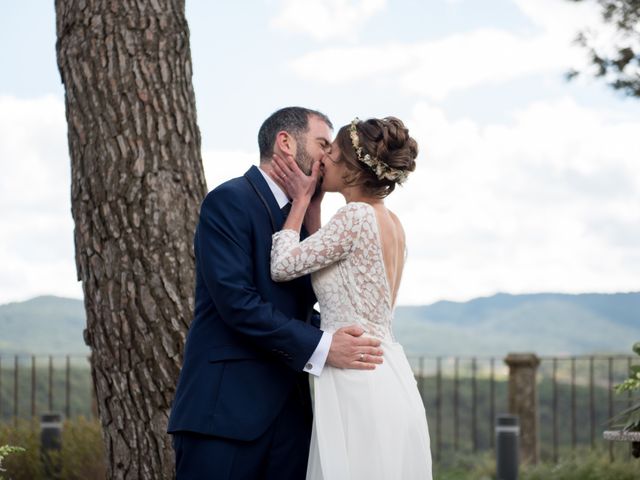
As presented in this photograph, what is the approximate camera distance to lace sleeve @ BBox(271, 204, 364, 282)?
363 centimetres

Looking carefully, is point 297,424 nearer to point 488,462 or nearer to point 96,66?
point 96,66

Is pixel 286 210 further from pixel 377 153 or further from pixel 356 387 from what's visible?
pixel 356 387

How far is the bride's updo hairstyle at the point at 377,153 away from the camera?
3.73m

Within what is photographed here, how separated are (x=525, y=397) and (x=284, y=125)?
784cm

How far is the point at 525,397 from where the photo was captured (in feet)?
36.5

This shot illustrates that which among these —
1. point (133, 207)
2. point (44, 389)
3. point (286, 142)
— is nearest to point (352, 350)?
point (286, 142)

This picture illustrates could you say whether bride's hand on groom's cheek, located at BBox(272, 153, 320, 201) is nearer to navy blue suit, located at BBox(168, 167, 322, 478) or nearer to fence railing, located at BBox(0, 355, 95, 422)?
navy blue suit, located at BBox(168, 167, 322, 478)

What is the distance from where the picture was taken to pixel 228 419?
374 cm

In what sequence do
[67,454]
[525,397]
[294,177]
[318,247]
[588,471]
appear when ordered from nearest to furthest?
[318,247] → [294,177] → [67,454] → [588,471] → [525,397]

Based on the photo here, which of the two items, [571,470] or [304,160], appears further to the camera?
[571,470]

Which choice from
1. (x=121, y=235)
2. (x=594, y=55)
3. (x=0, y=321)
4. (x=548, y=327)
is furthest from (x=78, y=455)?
(x=548, y=327)

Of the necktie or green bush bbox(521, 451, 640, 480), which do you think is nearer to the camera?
the necktie

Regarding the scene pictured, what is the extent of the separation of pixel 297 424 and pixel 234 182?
977mm

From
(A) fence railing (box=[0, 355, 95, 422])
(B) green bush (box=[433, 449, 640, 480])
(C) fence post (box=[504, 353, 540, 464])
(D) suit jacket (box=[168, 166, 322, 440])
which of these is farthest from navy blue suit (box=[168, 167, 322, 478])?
(A) fence railing (box=[0, 355, 95, 422])
